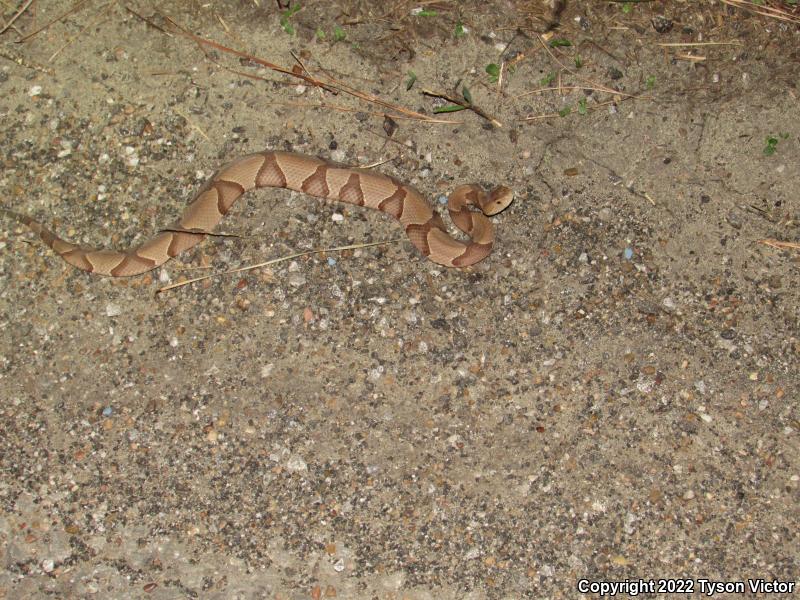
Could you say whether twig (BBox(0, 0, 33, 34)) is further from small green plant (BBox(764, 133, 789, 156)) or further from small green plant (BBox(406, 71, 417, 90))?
small green plant (BBox(764, 133, 789, 156))

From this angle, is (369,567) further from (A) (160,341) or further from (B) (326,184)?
(B) (326,184)

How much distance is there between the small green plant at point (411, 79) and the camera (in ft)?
13.4

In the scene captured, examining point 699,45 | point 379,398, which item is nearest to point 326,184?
point 379,398

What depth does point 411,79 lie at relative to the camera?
4.11 metres

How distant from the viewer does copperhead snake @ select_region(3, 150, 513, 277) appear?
12.4 feet

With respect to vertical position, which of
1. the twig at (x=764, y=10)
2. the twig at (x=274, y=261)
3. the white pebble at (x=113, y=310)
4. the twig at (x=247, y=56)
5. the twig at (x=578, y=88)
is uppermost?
the twig at (x=764, y=10)

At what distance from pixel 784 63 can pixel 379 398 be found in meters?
3.26

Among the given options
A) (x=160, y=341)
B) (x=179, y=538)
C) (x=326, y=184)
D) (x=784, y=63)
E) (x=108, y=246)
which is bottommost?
(x=179, y=538)

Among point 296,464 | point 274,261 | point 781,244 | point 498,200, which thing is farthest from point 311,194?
point 781,244

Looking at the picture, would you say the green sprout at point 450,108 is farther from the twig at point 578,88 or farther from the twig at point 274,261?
the twig at point 274,261

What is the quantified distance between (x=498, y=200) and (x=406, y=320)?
0.87 meters

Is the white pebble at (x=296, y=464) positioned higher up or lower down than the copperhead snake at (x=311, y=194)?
lower down

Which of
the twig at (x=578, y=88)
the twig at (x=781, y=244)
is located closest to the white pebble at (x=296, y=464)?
the twig at (x=578, y=88)

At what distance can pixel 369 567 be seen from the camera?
338cm
